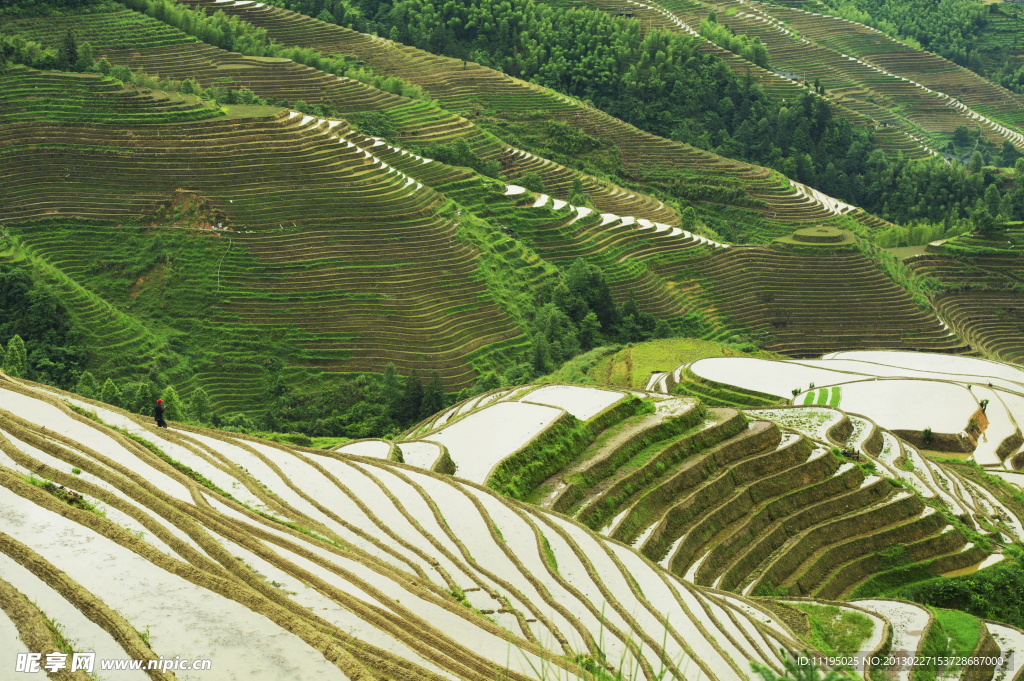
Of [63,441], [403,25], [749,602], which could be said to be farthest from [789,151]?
[63,441]

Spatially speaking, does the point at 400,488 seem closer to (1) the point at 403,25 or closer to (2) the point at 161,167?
(2) the point at 161,167

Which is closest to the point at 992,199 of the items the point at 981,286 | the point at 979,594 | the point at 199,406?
the point at 981,286

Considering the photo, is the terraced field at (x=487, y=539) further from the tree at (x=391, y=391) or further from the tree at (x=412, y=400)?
the tree at (x=391, y=391)

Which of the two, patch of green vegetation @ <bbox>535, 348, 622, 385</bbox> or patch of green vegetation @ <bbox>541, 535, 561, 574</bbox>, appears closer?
patch of green vegetation @ <bbox>541, 535, 561, 574</bbox>

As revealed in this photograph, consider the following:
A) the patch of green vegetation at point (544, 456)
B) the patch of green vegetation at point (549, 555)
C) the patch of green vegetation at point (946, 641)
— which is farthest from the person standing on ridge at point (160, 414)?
the patch of green vegetation at point (946, 641)

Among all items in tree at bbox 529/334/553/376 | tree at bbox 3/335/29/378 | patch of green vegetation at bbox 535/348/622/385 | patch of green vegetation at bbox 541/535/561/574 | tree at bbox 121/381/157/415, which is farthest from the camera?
tree at bbox 529/334/553/376

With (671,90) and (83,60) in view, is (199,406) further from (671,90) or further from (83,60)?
(671,90)

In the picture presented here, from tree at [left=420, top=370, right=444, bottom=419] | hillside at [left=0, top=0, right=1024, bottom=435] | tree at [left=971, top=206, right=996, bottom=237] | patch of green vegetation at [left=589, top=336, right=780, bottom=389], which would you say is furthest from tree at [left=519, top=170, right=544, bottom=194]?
tree at [left=971, top=206, right=996, bottom=237]

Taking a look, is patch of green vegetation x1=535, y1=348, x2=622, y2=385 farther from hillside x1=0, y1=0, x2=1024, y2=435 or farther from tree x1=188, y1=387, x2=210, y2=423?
tree x1=188, y1=387, x2=210, y2=423
